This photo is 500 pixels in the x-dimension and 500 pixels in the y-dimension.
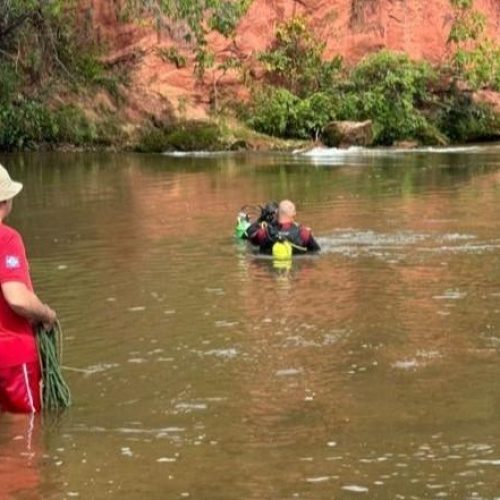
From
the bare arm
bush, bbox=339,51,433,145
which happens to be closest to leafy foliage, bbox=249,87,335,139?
bush, bbox=339,51,433,145

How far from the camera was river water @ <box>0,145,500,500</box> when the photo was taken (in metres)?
6.86

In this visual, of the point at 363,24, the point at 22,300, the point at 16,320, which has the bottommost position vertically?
the point at 16,320

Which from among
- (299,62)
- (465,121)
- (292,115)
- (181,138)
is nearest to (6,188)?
(181,138)

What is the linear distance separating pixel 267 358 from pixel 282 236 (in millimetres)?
6104

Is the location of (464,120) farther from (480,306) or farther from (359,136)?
(480,306)

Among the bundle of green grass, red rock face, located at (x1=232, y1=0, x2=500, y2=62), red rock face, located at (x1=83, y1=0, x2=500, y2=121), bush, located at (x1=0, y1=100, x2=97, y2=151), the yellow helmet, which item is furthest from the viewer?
red rock face, located at (x1=232, y1=0, x2=500, y2=62)

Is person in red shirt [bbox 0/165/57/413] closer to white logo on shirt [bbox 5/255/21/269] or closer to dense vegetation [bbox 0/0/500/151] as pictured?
white logo on shirt [bbox 5/255/21/269]

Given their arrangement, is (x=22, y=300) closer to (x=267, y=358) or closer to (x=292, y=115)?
(x=267, y=358)

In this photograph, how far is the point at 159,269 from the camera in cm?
1475

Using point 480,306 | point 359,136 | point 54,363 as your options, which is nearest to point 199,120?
point 359,136

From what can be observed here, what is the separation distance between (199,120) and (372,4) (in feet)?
32.9

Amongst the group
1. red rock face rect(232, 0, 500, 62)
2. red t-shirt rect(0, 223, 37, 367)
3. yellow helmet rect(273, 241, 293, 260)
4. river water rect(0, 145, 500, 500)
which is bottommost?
river water rect(0, 145, 500, 500)

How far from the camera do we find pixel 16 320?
23.5ft

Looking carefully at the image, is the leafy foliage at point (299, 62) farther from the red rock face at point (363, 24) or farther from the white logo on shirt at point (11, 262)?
the white logo on shirt at point (11, 262)
